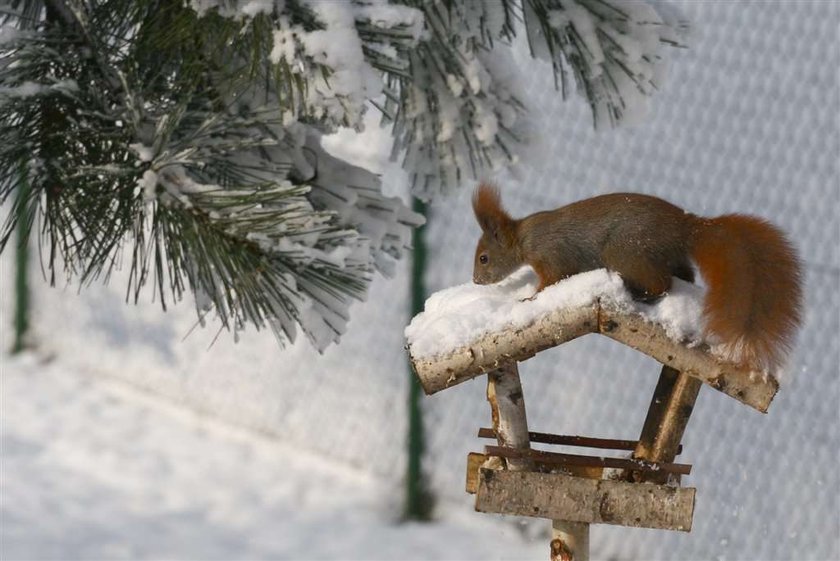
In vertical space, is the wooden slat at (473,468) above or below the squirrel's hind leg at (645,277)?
below

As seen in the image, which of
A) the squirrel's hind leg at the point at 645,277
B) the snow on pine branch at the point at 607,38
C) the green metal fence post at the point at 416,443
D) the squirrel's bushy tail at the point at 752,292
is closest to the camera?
the squirrel's bushy tail at the point at 752,292

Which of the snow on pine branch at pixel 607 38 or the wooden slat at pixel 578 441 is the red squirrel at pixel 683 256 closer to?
the wooden slat at pixel 578 441

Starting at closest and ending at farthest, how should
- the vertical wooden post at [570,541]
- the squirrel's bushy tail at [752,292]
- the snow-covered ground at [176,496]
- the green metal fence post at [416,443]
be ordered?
the squirrel's bushy tail at [752,292] < the vertical wooden post at [570,541] < the snow-covered ground at [176,496] < the green metal fence post at [416,443]

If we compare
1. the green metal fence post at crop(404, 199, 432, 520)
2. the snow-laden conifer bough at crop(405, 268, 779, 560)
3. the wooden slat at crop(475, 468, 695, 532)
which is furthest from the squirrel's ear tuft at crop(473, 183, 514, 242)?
the green metal fence post at crop(404, 199, 432, 520)

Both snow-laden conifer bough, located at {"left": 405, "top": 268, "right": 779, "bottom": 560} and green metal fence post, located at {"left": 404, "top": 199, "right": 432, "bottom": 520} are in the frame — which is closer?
snow-laden conifer bough, located at {"left": 405, "top": 268, "right": 779, "bottom": 560}

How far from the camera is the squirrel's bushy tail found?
1279mm

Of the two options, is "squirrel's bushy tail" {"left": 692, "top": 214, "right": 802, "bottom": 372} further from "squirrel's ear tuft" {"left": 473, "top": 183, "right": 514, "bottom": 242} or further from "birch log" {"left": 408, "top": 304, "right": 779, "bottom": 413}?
"squirrel's ear tuft" {"left": 473, "top": 183, "right": 514, "bottom": 242}

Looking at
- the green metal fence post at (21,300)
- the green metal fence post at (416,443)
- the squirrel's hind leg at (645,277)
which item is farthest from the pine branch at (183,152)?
the green metal fence post at (21,300)

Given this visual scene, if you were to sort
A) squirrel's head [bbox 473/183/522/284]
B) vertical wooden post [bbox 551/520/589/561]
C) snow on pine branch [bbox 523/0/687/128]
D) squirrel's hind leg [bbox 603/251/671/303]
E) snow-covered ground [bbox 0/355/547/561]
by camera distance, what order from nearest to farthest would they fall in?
squirrel's hind leg [bbox 603/251/671/303]
vertical wooden post [bbox 551/520/589/561]
squirrel's head [bbox 473/183/522/284]
snow on pine branch [bbox 523/0/687/128]
snow-covered ground [bbox 0/355/547/561]

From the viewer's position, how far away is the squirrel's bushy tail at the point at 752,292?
4.20 feet

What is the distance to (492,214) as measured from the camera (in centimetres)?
166

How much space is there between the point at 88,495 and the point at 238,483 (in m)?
0.50

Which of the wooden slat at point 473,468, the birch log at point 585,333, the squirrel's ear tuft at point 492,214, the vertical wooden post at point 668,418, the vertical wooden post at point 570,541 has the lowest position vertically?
the vertical wooden post at point 570,541

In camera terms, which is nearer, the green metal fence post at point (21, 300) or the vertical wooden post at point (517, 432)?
the vertical wooden post at point (517, 432)
